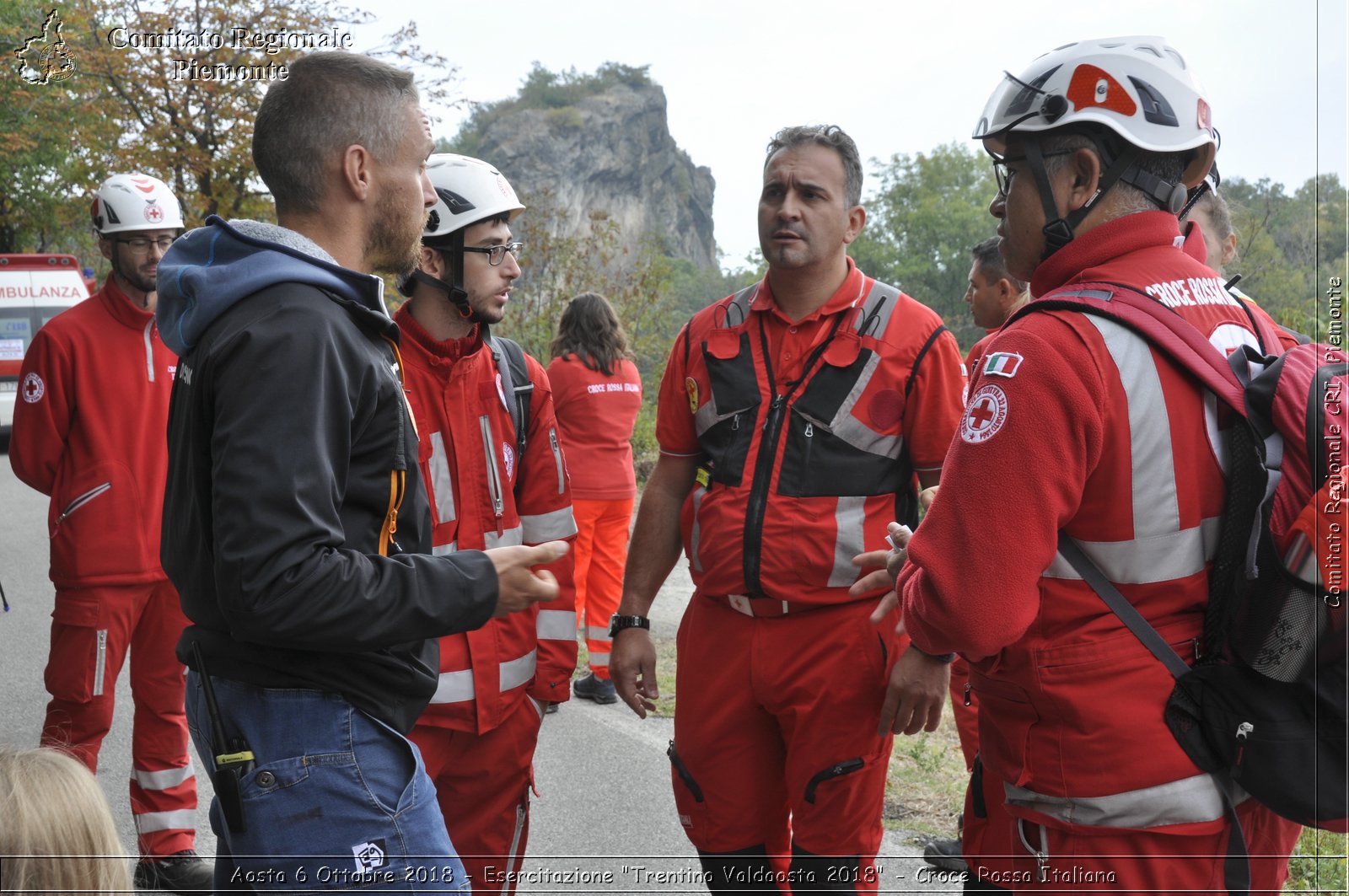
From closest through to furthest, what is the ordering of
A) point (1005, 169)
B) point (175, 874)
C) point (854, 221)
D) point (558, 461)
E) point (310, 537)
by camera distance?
point (310, 537) → point (1005, 169) → point (558, 461) → point (854, 221) → point (175, 874)

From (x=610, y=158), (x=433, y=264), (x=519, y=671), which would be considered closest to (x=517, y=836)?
(x=519, y=671)

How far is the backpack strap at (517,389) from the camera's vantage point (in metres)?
3.54

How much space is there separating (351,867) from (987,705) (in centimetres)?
→ 134

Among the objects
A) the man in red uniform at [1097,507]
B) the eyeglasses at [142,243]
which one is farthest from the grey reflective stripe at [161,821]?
the man in red uniform at [1097,507]

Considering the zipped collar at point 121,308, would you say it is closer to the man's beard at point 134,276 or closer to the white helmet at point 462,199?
the man's beard at point 134,276

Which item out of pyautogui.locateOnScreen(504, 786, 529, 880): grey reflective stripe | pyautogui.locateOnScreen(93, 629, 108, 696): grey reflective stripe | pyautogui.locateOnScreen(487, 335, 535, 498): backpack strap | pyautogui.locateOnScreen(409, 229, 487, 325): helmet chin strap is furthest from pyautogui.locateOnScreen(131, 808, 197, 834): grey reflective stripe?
pyautogui.locateOnScreen(409, 229, 487, 325): helmet chin strap

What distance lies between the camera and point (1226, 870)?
215cm

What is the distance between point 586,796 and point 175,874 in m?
1.87

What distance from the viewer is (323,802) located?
2.08 meters

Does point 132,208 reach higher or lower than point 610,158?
lower

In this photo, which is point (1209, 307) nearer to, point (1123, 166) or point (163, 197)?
point (1123, 166)

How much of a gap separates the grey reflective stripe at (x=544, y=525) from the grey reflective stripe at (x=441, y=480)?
1.21ft

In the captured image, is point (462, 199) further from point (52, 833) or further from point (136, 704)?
point (136, 704)

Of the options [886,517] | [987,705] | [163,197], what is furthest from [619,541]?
[987,705]
